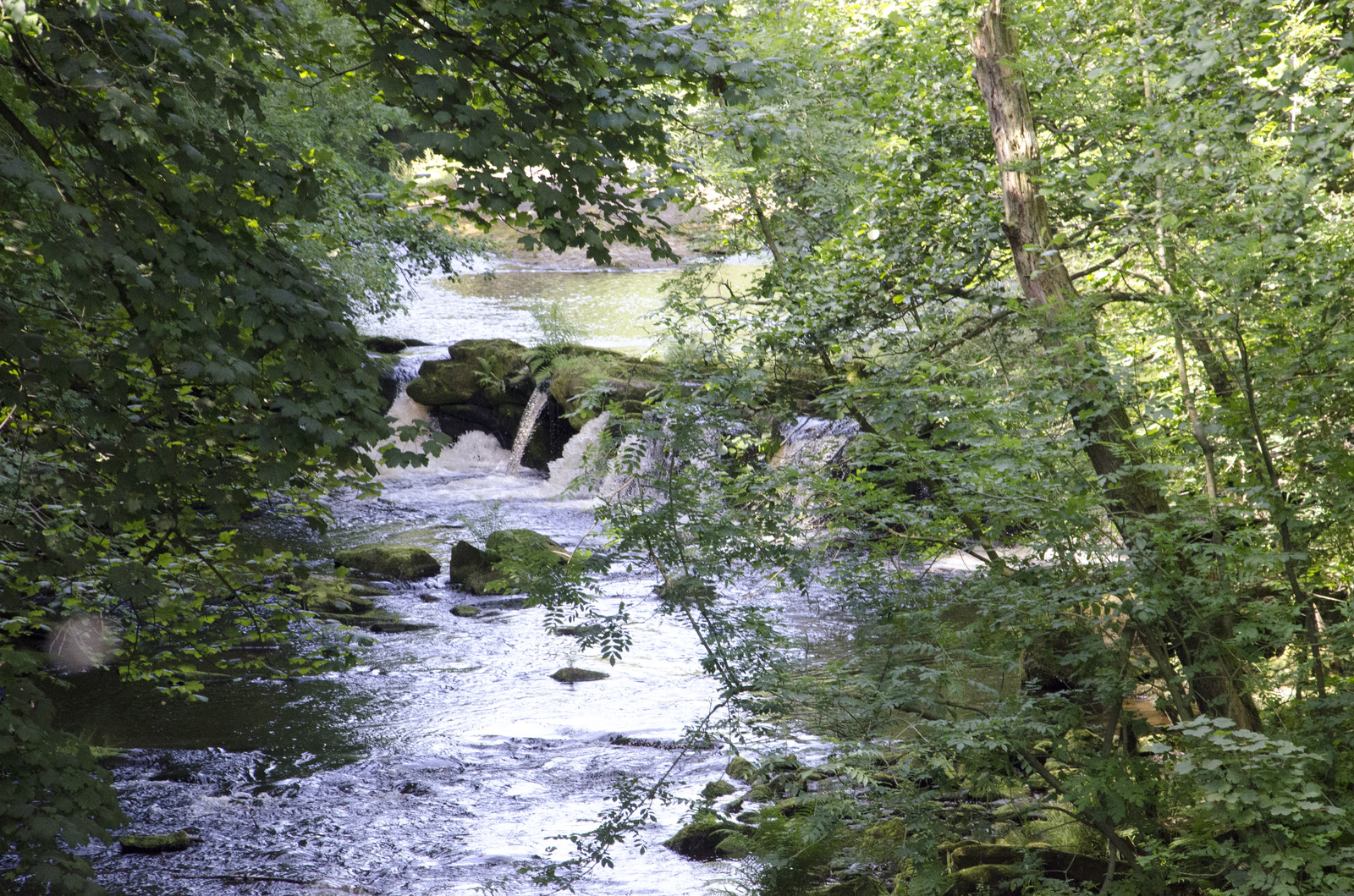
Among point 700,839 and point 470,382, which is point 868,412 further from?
point 470,382

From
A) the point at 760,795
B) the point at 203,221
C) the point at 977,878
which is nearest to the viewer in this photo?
the point at 203,221

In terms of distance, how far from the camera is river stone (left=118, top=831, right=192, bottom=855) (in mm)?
5859

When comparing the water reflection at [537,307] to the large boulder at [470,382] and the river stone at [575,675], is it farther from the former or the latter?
the river stone at [575,675]

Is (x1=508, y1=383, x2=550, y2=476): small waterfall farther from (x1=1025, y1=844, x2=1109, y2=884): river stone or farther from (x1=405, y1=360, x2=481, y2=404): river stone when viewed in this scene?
(x1=1025, y1=844, x2=1109, y2=884): river stone

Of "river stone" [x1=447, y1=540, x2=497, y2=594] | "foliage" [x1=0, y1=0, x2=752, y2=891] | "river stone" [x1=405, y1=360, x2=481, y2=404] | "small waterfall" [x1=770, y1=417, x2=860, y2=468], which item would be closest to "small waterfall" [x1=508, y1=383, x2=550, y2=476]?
"river stone" [x1=405, y1=360, x2=481, y2=404]

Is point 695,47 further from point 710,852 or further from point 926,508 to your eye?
point 710,852

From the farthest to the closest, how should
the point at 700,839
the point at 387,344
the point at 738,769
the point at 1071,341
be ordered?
the point at 387,344, the point at 738,769, the point at 700,839, the point at 1071,341

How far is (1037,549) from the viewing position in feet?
13.9

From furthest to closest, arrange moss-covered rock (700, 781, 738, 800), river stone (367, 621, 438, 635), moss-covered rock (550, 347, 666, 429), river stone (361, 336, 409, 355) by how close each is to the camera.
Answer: river stone (361, 336, 409, 355) → moss-covered rock (550, 347, 666, 429) → river stone (367, 621, 438, 635) → moss-covered rock (700, 781, 738, 800)

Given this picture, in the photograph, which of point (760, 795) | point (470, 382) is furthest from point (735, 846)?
point (470, 382)

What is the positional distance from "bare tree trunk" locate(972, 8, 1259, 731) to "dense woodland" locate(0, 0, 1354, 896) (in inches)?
1.1

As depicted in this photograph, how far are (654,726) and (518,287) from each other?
2316 centimetres

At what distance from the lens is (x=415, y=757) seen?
24.3ft

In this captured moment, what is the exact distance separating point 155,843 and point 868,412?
5.07 meters
